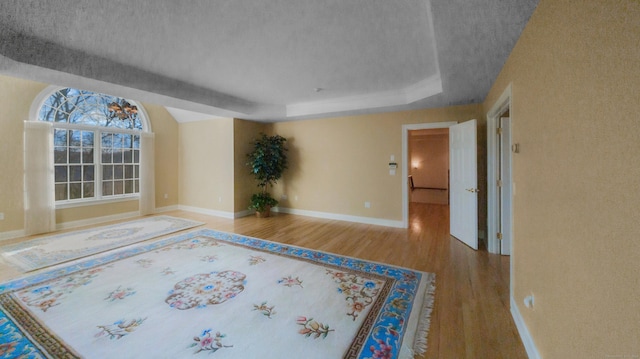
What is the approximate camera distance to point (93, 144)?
15.9ft

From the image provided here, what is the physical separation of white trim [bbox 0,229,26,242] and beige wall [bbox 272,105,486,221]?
447 cm

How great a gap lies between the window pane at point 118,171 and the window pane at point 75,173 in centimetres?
57

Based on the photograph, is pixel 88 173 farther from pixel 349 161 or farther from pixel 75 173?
pixel 349 161

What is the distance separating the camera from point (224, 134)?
17.8 feet

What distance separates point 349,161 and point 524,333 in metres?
3.80

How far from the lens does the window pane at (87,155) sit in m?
4.72

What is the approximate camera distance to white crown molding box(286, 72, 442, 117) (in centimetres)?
340

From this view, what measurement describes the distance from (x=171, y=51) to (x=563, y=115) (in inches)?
129

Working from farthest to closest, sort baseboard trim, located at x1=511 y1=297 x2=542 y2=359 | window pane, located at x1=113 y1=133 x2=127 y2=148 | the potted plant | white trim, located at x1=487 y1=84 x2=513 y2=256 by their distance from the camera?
the potted plant, window pane, located at x1=113 y1=133 x2=127 y2=148, white trim, located at x1=487 y1=84 x2=513 y2=256, baseboard trim, located at x1=511 y1=297 x2=542 y2=359

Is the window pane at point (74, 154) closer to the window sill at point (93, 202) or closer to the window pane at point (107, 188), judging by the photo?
the window pane at point (107, 188)

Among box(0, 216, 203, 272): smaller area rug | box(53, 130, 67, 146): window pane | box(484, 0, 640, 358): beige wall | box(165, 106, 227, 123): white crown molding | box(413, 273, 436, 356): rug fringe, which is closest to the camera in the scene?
box(484, 0, 640, 358): beige wall

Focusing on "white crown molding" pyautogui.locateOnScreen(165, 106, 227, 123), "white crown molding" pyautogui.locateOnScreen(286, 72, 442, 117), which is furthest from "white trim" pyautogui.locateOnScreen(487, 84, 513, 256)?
"white crown molding" pyautogui.locateOnScreen(165, 106, 227, 123)

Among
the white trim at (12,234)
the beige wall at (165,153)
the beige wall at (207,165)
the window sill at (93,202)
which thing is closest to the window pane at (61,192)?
the window sill at (93,202)

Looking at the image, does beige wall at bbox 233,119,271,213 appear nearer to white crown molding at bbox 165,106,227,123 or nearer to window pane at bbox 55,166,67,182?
white crown molding at bbox 165,106,227,123
